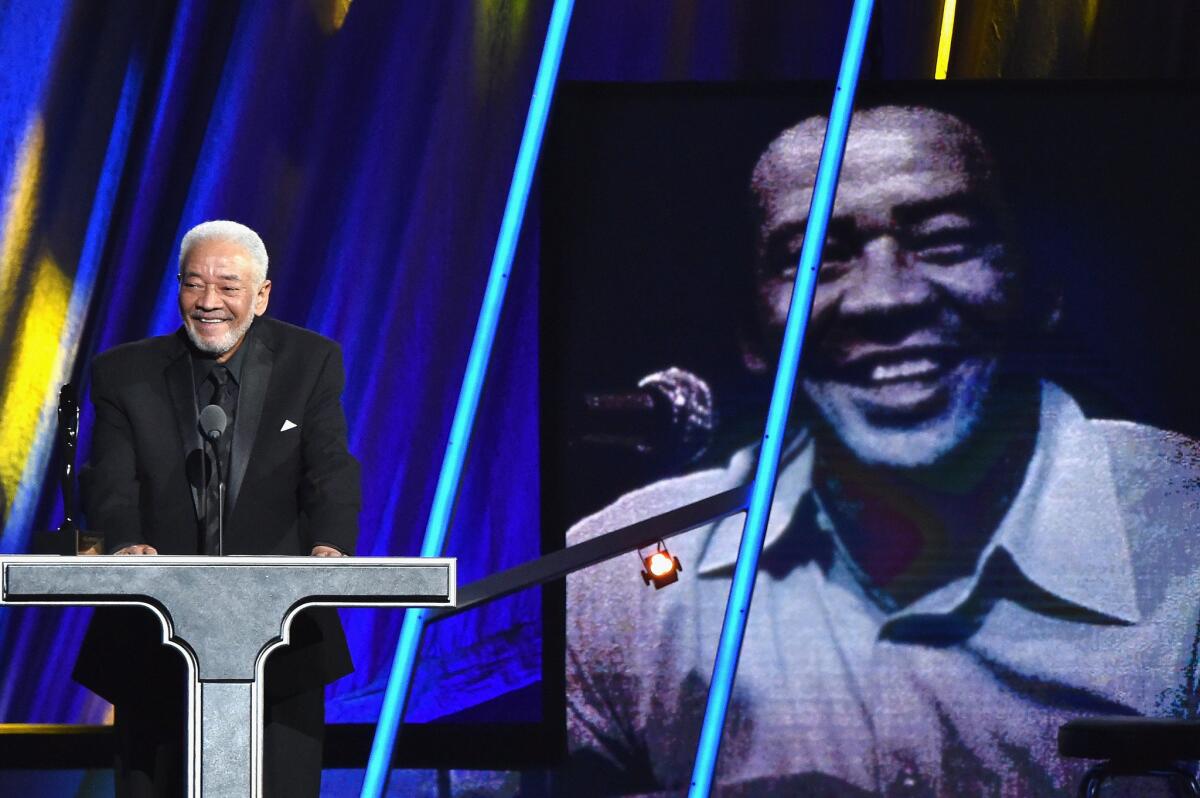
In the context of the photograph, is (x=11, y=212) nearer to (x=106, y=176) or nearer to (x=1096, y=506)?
(x=106, y=176)

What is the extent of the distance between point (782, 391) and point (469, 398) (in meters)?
0.57

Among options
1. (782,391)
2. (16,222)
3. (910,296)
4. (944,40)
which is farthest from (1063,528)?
(16,222)

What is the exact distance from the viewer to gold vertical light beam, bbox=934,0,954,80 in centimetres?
389

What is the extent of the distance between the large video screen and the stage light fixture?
10 centimetres

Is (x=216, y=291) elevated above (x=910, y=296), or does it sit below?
below

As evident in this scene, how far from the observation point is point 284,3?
12.7ft

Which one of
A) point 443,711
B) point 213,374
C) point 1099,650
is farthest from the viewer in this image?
point 443,711

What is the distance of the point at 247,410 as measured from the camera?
205 centimetres

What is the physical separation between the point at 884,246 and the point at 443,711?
133cm

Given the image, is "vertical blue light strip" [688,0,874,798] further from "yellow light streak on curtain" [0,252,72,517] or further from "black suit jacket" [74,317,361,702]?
"yellow light streak on curtain" [0,252,72,517]

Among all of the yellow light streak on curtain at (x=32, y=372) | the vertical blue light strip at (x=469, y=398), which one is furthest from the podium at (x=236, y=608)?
the yellow light streak on curtain at (x=32, y=372)

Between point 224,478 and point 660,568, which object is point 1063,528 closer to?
point 660,568

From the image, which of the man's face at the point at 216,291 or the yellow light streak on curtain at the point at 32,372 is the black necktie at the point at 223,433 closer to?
the man's face at the point at 216,291

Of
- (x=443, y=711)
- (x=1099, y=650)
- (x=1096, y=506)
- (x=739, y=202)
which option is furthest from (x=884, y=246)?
(x=443, y=711)
